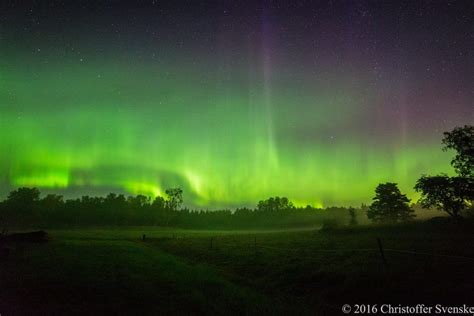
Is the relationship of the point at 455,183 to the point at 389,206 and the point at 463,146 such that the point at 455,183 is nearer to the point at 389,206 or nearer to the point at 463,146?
the point at 463,146

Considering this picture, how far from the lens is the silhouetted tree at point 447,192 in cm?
5706

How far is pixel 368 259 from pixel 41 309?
2336 cm

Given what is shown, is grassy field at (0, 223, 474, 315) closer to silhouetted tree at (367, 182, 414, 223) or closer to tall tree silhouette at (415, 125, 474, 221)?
tall tree silhouette at (415, 125, 474, 221)

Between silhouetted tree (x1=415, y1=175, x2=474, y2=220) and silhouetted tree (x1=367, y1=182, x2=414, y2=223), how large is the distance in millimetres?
28650

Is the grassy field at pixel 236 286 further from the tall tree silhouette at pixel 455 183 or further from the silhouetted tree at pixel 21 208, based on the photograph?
the silhouetted tree at pixel 21 208

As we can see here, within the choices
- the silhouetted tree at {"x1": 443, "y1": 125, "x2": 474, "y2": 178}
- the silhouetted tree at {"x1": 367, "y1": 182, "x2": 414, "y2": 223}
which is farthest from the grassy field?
the silhouetted tree at {"x1": 367, "y1": 182, "x2": 414, "y2": 223}

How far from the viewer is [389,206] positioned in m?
94.4

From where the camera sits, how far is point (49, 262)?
25156 millimetres

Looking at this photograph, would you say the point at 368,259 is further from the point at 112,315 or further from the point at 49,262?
the point at 49,262

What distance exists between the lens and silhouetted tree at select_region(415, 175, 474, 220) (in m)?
57.1

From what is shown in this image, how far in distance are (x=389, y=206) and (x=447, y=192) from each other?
3430cm

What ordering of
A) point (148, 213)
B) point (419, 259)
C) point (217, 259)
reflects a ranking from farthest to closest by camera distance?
point (148, 213) < point (217, 259) < point (419, 259)

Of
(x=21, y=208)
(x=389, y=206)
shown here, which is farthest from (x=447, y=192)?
(x=21, y=208)

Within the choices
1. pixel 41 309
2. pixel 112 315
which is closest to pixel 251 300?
pixel 112 315
